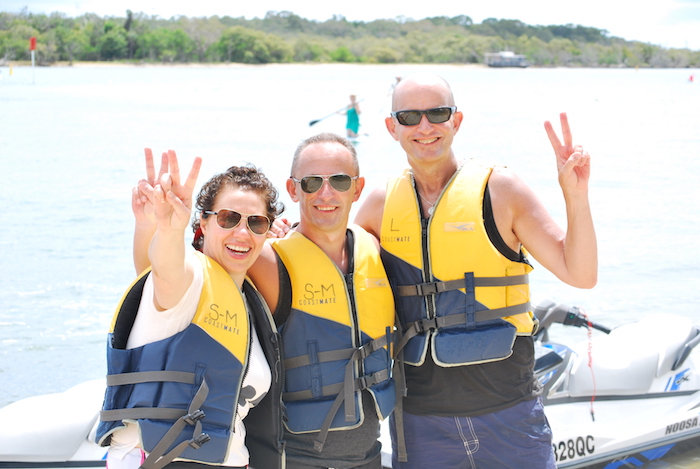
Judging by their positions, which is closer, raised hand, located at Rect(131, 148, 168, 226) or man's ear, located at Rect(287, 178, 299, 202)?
raised hand, located at Rect(131, 148, 168, 226)

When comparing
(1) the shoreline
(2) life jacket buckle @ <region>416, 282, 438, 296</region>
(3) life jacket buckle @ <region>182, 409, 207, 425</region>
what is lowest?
(3) life jacket buckle @ <region>182, 409, 207, 425</region>

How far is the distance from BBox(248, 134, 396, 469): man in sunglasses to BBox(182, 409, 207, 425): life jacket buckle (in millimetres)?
361

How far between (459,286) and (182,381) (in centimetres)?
92

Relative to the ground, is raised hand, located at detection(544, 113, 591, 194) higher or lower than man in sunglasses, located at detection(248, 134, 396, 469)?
higher

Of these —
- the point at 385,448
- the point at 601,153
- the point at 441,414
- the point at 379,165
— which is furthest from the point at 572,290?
the point at 601,153

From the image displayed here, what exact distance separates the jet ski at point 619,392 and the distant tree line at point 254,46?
7106cm

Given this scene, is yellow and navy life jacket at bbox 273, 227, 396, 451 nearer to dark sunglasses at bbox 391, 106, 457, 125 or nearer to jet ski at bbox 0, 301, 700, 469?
dark sunglasses at bbox 391, 106, 457, 125

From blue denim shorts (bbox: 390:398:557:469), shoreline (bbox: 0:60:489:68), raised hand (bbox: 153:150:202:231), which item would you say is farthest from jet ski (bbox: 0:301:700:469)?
shoreline (bbox: 0:60:489:68)

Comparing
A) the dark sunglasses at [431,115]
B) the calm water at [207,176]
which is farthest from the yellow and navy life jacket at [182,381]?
the calm water at [207,176]

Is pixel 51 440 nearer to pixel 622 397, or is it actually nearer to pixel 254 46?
pixel 622 397

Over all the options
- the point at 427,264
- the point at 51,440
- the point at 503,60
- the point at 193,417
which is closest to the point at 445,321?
the point at 427,264

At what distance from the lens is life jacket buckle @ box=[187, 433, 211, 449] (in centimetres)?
186

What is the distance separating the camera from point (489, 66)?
3425 inches

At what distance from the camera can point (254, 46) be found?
266 feet
